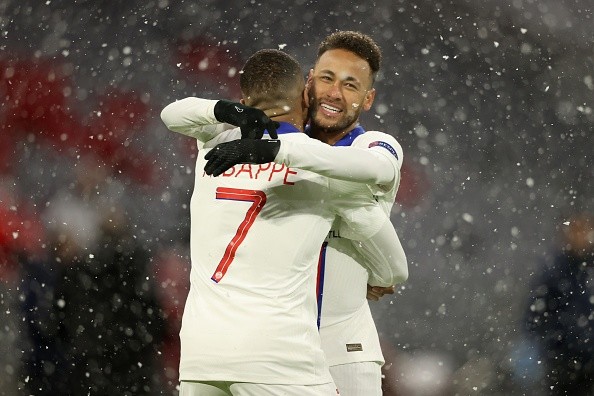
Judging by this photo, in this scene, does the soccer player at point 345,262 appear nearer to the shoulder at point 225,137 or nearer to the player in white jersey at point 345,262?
the player in white jersey at point 345,262

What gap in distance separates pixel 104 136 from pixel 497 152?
207cm

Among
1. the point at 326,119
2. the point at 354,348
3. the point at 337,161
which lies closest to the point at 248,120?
the point at 337,161

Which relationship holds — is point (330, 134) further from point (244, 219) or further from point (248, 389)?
point (248, 389)

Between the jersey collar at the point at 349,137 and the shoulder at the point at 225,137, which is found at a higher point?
the jersey collar at the point at 349,137

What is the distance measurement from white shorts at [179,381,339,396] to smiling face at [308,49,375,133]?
1.00 meters

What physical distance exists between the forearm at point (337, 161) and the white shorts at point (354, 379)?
0.80 m

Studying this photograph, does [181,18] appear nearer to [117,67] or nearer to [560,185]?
[117,67]

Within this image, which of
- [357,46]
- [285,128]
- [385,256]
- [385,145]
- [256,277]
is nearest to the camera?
[256,277]

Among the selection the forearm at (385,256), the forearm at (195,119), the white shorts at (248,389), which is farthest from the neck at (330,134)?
the white shorts at (248,389)

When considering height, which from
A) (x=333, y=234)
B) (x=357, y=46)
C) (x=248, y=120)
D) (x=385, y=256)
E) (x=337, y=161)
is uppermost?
(x=357, y=46)

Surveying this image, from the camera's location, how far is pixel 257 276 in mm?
3006

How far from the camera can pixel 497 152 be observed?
17.7ft

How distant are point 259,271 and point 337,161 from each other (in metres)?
0.38

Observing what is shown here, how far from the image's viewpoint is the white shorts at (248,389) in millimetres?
2939
